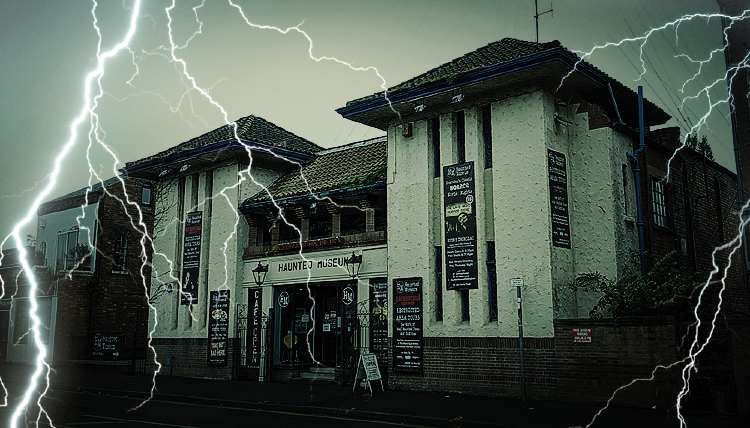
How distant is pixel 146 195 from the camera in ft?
98.3

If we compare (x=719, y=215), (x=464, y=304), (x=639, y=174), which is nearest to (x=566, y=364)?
(x=464, y=304)

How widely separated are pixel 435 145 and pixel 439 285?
396cm

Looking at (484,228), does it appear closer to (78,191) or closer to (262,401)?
(262,401)

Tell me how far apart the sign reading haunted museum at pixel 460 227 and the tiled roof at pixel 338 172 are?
103 inches

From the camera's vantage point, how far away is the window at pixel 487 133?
52.1ft

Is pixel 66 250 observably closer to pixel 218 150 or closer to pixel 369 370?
pixel 218 150

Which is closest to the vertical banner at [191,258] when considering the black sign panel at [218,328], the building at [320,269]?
the black sign panel at [218,328]

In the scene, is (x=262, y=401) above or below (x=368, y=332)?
below

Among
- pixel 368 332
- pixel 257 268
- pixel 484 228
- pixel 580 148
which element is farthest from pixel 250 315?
pixel 580 148

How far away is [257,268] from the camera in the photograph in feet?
66.1

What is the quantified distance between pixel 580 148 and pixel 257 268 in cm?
1097

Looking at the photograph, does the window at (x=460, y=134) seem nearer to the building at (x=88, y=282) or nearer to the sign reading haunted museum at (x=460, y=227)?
the sign reading haunted museum at (x=460, y=227)

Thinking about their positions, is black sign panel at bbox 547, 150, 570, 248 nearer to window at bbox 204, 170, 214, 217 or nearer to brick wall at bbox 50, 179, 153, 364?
window at bbox 204, 170, 214, 217

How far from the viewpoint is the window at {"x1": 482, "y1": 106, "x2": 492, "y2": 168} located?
15.9 meters
